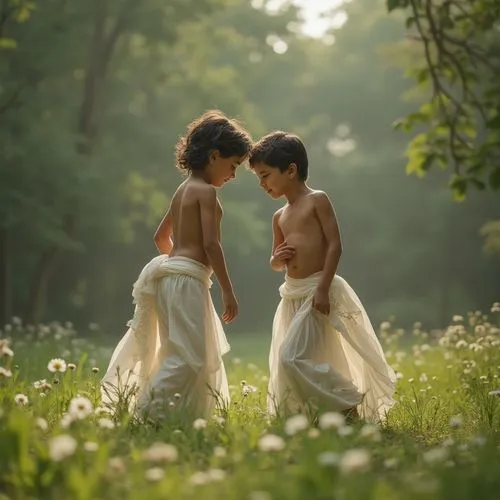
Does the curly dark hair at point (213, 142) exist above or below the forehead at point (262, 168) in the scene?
above

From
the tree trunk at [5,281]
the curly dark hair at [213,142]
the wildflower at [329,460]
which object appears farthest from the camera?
the tree trunk at [5,281]

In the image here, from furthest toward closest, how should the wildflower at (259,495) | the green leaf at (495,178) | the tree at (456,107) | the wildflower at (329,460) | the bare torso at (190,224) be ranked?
1. the tree at (456,107)
2. the green leaf at (495,178)
3. the bare torso at (190,224)
4. the wildflower at (329,460)
5. the wildflower at (259,495)

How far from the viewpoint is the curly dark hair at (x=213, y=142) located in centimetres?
588

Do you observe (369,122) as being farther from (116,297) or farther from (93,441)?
(93,441)

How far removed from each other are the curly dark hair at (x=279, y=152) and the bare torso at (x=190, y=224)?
429mm

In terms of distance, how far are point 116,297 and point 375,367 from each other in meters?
28.5

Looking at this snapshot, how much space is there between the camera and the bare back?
5.92 metres

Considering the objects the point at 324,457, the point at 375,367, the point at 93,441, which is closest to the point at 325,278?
the point at 375,367

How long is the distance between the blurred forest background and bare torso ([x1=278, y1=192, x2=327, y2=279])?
2.43 m

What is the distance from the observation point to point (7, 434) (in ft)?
11.2

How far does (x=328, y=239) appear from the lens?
5.86 metres

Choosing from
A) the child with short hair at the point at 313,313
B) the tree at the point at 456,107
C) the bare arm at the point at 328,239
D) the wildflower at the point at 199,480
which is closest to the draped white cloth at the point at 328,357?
the child with short hair at the point at 313,313

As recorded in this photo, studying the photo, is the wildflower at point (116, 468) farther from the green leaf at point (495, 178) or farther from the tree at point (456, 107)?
the tree at point (456, 107)

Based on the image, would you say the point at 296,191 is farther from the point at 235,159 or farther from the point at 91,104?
the point at 91,104
